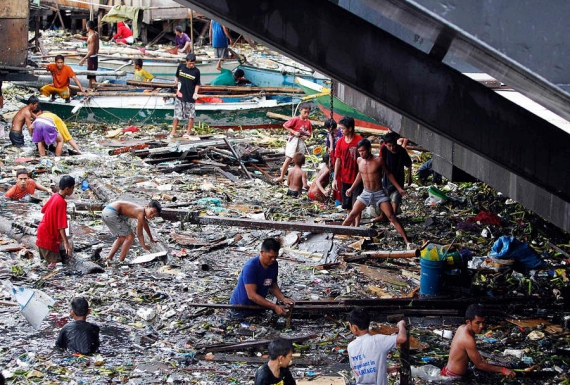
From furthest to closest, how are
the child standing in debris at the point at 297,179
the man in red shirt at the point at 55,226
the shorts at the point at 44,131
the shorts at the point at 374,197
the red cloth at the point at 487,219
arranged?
1. the shorts at the point at 44,131
2. the child standing in debris at the point at 297,179
3. the red cloth at the point at 487,219
4. the shorts at the point at 374,197
5. the man in red shirt at the point at 55,226

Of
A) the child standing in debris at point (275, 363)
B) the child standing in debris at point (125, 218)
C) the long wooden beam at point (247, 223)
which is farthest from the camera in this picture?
the long wooden beam at point (247, 223)

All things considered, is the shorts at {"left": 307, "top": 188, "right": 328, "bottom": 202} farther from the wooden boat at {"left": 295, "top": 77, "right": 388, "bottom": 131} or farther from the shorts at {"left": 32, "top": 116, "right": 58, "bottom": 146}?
the wooden boat at {"left": 295, "top": 77, "right": 388, "bottom": 131}

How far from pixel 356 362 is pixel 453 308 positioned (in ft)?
10.4

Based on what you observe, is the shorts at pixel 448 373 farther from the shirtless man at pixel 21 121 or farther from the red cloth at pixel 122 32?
the red cloth at pixel 122 32

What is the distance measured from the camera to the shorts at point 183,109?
18.5m

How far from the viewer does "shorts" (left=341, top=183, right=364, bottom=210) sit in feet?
41.1

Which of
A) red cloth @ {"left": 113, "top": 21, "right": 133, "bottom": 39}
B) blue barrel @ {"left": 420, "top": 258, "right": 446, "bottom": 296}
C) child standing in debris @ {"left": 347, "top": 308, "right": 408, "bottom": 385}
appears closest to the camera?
child standing in debris @ {"left": 347, "top": 308, "right": 408, "bottom": 385}

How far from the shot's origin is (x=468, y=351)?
273 inches

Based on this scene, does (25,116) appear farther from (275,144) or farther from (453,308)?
(453,308)

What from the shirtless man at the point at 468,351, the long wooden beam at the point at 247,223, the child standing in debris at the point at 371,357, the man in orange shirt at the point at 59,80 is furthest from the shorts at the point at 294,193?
the child standing in debris at the point at 371,357

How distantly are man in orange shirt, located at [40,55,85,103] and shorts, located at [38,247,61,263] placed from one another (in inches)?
412

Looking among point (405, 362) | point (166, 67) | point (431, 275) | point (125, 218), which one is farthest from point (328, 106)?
point (405, 362)

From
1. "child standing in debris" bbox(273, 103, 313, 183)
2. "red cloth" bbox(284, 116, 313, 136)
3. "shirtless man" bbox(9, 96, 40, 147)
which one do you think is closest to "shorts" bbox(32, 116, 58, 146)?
"shirtless man" bbox(9, 96, 40, 147)

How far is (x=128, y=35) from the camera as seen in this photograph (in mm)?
32250
